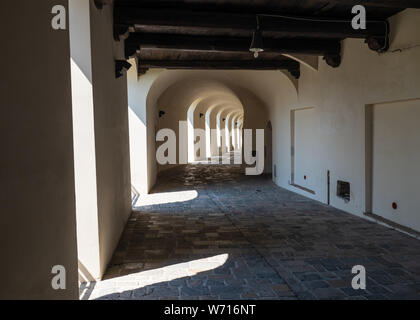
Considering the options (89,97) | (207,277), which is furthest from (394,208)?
(89,97)

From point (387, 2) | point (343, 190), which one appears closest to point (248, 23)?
point (387, 2)

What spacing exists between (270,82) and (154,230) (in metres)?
8.77

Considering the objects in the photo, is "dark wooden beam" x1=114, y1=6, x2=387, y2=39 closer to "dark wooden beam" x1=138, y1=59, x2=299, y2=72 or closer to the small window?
the small window

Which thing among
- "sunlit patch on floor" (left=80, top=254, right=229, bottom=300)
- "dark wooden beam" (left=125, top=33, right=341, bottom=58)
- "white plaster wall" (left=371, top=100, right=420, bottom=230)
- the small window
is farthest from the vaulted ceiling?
"sunlit patch on floor" (left=80, top=254, right=229, bottom=300)

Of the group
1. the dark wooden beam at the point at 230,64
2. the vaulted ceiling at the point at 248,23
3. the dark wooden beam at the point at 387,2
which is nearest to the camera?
the dark wooden beam at the point at 387,2

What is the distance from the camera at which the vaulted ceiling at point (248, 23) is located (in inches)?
287

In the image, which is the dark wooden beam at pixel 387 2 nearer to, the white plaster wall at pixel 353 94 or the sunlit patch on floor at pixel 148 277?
the white plaster wall at pixel 353 94

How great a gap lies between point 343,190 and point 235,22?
16.9 ft

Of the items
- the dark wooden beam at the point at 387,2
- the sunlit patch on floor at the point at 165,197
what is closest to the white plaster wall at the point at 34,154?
the dark wooden beam at the point at 387,2

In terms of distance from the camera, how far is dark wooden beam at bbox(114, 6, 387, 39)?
24.0 ft

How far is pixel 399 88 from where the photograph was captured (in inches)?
300

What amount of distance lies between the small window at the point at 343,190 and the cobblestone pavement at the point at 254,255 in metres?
0.40
